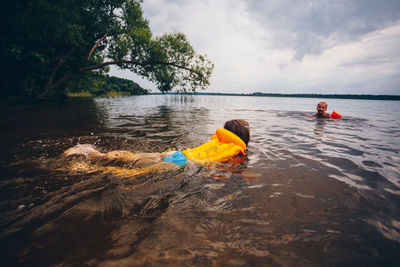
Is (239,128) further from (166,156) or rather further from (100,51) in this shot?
(100,51)

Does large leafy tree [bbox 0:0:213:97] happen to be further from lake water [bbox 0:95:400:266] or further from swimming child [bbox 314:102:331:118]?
lake water [bbox 0:95:400:266]

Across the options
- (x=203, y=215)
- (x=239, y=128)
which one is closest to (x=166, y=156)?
(x=203, y=215)

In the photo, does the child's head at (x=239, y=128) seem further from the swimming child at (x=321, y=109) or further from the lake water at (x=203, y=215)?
the swimming child at (x=321, y=109)

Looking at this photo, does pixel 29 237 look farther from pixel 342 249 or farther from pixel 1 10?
pixel 1 10

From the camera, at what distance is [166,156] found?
3484 millimetres

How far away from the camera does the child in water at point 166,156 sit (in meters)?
3.25

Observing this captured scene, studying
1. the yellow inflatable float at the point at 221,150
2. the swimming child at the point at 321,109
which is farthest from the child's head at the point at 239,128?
the swimming child at the point at 321,109

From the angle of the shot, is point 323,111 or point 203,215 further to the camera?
point 323,111

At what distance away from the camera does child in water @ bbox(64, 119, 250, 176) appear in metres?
3.25

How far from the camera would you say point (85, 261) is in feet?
4.47

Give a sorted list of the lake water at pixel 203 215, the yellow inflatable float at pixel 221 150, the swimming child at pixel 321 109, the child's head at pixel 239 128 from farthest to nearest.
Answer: the swimming child at pixel 321 109 < the child's head at pixel 239 128 < the yellow inflatable float at pixel 221 150 < the lake water at pixel 203 215

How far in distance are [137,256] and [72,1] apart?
56.4 ft

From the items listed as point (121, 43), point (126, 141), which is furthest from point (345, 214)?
point (121, 43)

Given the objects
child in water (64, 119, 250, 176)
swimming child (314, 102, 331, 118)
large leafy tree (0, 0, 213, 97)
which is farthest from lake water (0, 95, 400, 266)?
large leafy tree (0, 0, 213, 97)
